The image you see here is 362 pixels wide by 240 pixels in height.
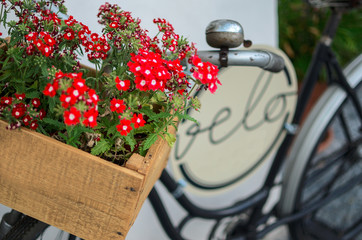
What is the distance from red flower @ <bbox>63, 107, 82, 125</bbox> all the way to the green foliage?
1.93 meters

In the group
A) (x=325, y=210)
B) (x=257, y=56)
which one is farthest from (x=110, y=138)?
(x=325, y=210)

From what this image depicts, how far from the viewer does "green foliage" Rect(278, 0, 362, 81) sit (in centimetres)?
213

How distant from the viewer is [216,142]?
116 centimetres

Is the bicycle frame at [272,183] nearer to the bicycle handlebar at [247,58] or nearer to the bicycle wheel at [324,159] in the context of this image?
the bicycle wheel at [324,159]

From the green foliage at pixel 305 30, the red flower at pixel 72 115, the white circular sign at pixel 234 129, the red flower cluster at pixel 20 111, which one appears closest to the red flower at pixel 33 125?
the red flower cluster at pixel 20 111

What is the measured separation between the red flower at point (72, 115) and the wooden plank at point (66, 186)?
7cm

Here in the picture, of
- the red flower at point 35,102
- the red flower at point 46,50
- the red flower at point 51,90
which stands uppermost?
the red flower at point 46,50

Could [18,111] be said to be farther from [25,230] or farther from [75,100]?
[25,230]

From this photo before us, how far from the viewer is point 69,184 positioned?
0.46 m

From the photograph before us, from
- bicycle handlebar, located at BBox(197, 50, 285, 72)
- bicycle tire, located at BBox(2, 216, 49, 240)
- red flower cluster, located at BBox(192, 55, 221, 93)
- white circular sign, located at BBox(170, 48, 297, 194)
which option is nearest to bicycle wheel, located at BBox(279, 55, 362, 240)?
white circular sign, located at BBox(170, 48, 297, 194)

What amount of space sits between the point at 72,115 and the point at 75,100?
0.06 ft

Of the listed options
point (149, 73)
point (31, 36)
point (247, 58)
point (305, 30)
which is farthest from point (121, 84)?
point (305, 30)

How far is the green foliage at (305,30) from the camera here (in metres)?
2.13

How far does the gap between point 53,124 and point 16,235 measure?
228mm
